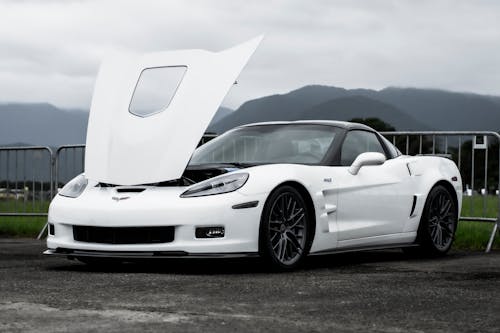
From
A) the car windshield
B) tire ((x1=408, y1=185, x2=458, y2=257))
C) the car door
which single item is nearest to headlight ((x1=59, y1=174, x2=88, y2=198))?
the car windshield

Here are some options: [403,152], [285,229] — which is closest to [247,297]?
[285,229]

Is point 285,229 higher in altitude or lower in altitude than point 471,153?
lower

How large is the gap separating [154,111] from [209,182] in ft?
3.11

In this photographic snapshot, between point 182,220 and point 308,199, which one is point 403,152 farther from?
point 182,220

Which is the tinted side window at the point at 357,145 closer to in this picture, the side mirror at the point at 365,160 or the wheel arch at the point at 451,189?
the side mirror at the point at 365,160

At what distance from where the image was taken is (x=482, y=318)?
4.96 metres

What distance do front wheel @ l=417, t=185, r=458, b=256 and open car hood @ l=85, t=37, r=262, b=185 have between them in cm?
260

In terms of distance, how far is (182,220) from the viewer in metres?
7.15

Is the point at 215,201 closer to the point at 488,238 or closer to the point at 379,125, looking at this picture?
the point at 488,238

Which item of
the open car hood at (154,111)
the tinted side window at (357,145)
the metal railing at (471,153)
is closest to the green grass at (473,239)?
the metal railing at (471,153)

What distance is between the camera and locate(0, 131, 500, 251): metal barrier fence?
11.3 m

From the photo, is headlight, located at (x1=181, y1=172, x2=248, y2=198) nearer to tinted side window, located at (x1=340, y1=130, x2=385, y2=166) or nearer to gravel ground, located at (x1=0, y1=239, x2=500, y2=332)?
gravel ground, located at (x1=0, y1=239, x2=500, y2=332)

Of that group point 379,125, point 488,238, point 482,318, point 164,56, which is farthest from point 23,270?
point 379,125

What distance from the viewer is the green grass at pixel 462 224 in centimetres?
1084
